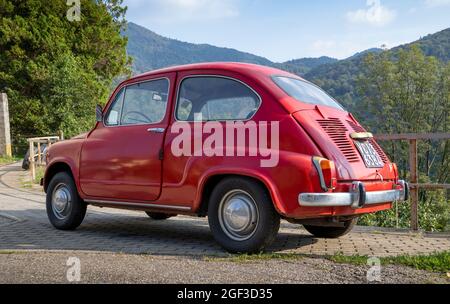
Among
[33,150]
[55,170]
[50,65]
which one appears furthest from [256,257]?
[50,65]

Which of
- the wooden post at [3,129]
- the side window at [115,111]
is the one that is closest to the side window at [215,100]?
the side window at [115,111]

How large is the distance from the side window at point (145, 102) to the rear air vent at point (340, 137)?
189 cm

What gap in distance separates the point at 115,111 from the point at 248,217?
2565 mm

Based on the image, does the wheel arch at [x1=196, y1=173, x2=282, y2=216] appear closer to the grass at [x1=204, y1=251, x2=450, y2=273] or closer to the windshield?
the grass at [x1=204, y1=251, x2=450, y2=273]

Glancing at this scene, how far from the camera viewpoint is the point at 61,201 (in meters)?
6.95

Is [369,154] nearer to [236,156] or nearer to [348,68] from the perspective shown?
[236,156]

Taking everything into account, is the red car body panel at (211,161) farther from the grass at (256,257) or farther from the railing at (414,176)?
the railing at (414,176)

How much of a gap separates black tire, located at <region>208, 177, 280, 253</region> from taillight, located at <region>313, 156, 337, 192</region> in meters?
0.55

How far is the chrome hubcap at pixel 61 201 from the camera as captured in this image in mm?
6878

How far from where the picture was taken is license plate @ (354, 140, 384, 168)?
17.1ft

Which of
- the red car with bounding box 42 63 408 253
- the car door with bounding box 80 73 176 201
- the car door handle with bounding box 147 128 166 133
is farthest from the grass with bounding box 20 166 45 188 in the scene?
the car door handle with bounding box 147 128 166 133
